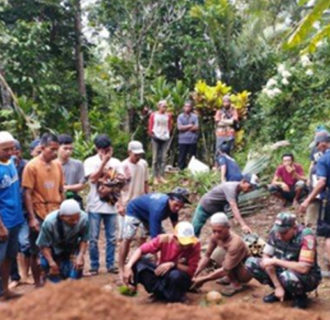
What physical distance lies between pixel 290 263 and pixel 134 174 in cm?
246

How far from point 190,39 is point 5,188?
11.5 meters

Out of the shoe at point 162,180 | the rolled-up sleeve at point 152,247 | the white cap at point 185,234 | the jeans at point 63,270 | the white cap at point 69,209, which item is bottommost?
the jeans at point 63,270

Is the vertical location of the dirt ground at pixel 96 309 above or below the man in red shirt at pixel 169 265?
above

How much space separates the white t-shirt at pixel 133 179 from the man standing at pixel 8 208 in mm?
1911

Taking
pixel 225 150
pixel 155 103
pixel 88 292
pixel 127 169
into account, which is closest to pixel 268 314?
pixel 88 292

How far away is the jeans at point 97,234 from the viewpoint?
7.19m

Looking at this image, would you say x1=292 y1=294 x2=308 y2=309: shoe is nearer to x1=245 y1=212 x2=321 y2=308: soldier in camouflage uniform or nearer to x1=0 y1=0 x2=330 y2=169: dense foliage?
x1=245 y1=212 x2=321 y2=308: soldier in camouflage uniform

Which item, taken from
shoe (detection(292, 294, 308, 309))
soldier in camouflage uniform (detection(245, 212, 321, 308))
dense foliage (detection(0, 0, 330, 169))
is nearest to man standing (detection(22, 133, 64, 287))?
soldier in camouflage uniform (detection(245, 212, 321, 308))

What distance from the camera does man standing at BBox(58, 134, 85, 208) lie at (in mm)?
6957

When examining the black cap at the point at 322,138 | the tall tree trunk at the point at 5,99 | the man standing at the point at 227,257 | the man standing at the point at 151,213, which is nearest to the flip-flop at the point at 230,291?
the man standing at the point at 227,257

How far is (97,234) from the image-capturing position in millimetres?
7234

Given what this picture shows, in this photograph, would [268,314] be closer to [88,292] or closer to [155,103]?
[88,292]

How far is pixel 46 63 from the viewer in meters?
13.8

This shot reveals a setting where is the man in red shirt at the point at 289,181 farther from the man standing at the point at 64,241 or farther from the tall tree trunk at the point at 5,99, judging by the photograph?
the tall tree trunk at the point at 5,99
